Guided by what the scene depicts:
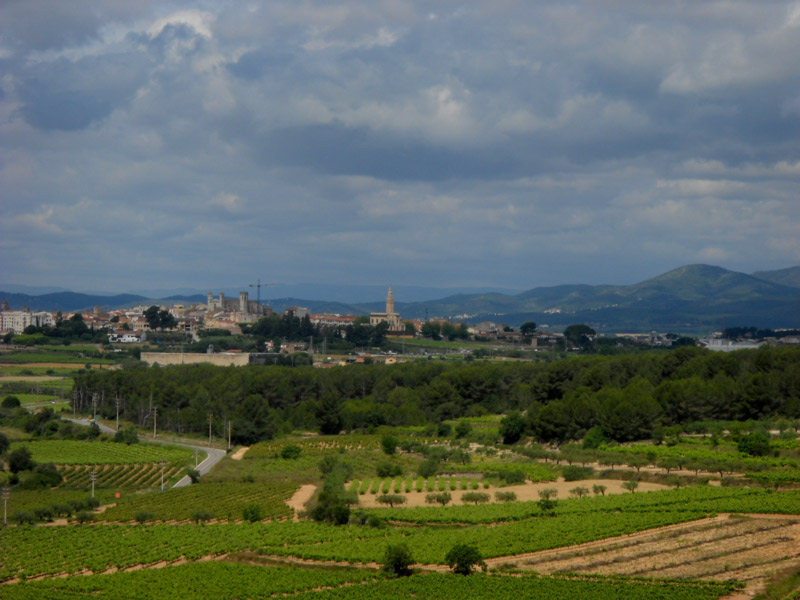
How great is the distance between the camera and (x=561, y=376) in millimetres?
63125

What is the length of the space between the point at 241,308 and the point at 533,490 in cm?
14839

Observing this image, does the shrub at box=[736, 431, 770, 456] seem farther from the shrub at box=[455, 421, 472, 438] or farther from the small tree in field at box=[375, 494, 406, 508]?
the shrub at box=[455, 421, 472, 438]

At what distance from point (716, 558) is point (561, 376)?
38.4 m

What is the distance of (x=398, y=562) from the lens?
79.4 ft

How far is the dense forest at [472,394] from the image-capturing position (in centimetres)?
4994

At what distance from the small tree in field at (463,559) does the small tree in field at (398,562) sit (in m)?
1.08

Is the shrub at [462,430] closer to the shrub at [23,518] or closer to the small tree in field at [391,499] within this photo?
the small tree in field at [391,499]

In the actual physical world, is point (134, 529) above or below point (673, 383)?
below

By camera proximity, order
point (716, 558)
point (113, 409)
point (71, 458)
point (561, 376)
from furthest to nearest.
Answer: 1. point (113, 409)
2. point (561, 376)
3. point (71, 458)
4. point (716, 558)

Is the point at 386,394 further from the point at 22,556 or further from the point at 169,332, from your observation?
the point at 169,332

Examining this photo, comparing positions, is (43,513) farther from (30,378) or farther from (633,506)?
(30,378)

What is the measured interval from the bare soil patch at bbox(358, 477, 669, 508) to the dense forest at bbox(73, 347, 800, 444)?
34.8 feet

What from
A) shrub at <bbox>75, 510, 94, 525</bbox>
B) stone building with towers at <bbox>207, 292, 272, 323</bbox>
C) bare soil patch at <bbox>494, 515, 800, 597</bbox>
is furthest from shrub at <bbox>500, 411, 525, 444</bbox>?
stone building with towers at <bbox>207, 292, 272, 323</bbox>

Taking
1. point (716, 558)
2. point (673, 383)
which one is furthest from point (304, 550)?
point (673, 383)
